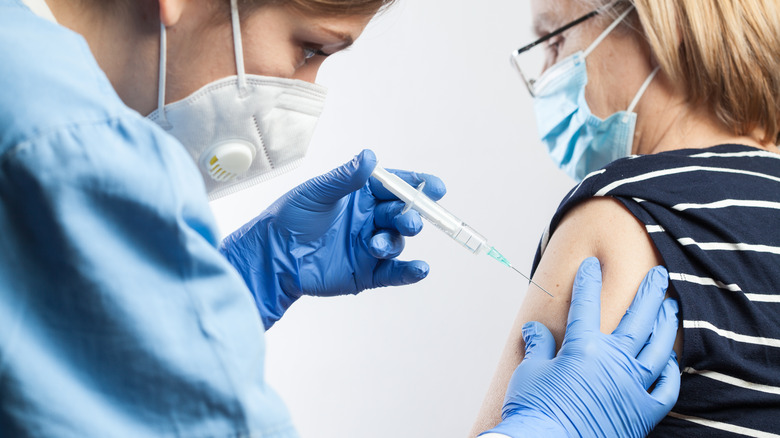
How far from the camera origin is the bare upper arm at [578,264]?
1.11 meters

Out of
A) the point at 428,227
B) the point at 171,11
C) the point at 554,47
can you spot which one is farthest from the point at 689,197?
the point at 428,227

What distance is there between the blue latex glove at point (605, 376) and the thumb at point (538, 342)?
0.09ft

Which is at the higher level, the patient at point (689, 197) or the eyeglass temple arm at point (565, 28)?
the eyeglass temple arm at point (565, 28)

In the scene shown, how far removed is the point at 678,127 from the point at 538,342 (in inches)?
23.1

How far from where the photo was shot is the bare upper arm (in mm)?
1111

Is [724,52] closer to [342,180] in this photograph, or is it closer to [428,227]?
[342,180]

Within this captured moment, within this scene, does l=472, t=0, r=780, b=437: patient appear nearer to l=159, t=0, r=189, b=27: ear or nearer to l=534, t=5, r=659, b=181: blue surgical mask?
l=534, t=5, r=659, b=181: blue surgical mask

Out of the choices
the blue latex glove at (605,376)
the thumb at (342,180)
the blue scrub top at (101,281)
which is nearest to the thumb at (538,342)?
the blue latex glove at (605,376)

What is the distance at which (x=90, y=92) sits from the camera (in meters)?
0.59

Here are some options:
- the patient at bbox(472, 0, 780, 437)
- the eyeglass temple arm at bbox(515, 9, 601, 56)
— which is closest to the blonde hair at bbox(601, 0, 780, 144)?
the patient at bbox(472, 0, 780, 437)

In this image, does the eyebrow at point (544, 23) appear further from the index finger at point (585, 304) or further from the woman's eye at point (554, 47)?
the index finger at point (585, 304)

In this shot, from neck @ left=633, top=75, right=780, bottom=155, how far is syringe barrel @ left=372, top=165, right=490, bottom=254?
1.52 ft

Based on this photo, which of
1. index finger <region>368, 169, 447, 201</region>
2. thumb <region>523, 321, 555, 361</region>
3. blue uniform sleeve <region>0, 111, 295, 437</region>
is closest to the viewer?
blue uniform sleeve <region>0, 111, 295, 437</region>

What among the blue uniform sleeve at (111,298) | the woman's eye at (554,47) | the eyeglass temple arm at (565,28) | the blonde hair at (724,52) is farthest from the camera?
the woman's eye at (554,47)
